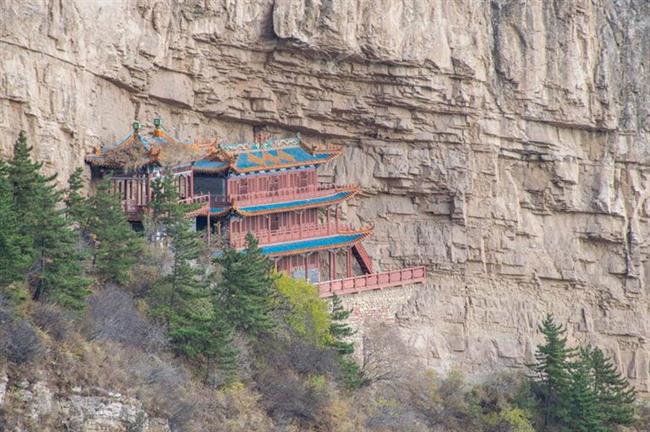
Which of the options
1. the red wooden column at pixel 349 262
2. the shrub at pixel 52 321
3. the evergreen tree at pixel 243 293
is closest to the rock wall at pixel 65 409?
the shrub at pixel 52 321

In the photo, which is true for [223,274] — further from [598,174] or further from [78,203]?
[598,174]

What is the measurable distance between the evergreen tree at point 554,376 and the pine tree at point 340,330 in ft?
18.9

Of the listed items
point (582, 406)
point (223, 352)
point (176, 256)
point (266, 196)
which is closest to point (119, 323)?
point (223, 352)

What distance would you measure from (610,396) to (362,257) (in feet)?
25.4

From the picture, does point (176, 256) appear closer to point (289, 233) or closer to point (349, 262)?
point (289, 233)

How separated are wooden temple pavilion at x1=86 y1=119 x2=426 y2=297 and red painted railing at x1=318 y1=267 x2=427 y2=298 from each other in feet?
0.09

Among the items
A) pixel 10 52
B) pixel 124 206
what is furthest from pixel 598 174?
pixel 10 52

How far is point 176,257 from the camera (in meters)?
39.6

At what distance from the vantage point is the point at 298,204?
47.6 metres

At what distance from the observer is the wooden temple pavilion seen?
A: 44.7 meters

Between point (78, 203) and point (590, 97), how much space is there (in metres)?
17.0

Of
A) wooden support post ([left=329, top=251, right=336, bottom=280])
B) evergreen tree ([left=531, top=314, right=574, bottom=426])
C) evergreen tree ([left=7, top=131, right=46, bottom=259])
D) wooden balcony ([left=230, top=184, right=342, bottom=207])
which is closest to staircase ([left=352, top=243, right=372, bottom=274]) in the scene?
wooden support post ([left=329, top=251, right=336, bottom=280])

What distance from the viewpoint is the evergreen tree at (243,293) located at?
4000 cm

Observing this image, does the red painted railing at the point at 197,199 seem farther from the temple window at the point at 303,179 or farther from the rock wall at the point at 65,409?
the rock wall at the point at 65,409
